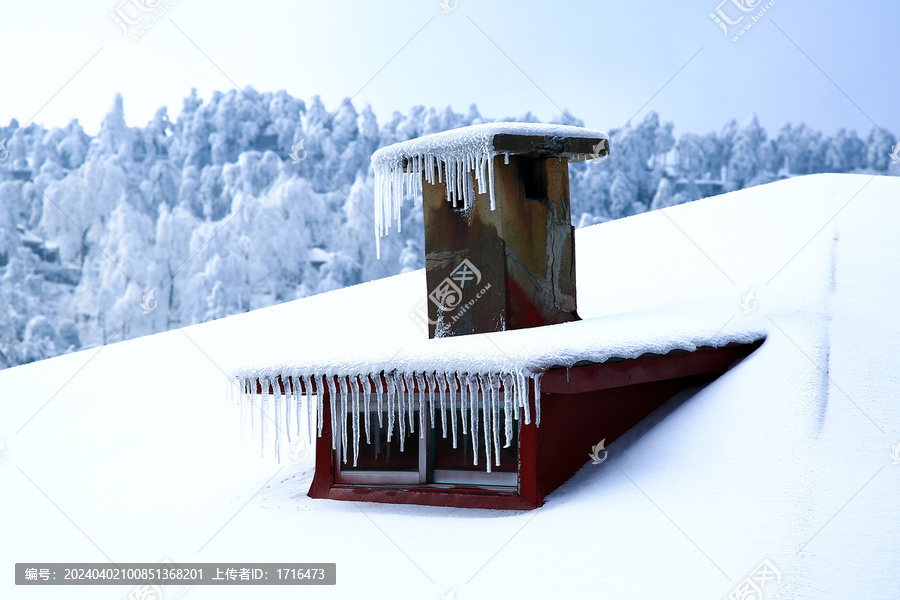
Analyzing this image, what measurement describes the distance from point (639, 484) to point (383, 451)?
2411 mm

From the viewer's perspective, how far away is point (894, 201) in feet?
47.1

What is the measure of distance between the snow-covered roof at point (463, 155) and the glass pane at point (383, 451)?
206 centimetres

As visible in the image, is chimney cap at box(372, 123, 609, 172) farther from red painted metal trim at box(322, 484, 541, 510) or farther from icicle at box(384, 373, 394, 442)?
red painted metal trim at box(322, 484, 541, 510)

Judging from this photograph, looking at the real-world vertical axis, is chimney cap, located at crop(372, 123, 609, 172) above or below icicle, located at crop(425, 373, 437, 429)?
above

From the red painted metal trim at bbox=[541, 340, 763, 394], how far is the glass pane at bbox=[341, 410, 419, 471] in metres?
1.62

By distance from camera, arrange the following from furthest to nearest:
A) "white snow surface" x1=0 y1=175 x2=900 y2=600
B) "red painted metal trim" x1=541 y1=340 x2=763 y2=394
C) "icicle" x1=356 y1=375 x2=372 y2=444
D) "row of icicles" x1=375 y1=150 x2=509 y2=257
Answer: "row of icicles" x1=375 y1=150 x2=509 y2=257 < "icicle" x1=356 y1=375 x2=372 y2=444 < "red painted metal trim" x1=541 y1=340 x2=763 y2=394 < "white snow surface" x1=0 y1=175 x2=900 y2=600

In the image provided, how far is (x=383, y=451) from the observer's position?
754cm

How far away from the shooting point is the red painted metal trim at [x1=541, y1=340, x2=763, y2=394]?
629cm

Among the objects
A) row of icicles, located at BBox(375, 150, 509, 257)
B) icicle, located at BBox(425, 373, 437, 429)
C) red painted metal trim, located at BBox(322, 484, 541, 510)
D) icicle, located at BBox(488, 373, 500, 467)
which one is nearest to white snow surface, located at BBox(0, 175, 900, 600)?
red painted metal trim, located at BBox(322, 484, 541, 510)

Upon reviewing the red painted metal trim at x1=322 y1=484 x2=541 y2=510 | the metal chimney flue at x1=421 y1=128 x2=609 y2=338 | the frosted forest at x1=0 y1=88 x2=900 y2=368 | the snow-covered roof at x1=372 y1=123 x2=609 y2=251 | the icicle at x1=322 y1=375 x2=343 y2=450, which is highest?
the frosted forest at x1=0 y1=88 x2=900 y2=368

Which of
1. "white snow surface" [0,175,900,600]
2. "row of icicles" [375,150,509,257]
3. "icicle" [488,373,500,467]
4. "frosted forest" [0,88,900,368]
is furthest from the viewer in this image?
"frosted forest" [0,88,900,368]

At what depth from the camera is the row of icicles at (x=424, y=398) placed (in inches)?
243

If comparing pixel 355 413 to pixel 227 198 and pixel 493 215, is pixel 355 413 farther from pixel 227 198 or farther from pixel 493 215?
pixel 227 198

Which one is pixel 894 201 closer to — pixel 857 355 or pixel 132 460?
pixel 857 355
